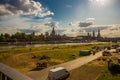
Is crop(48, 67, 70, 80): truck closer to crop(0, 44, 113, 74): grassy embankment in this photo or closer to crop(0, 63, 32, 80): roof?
crop(0, 44, 113, 74): grassy embankment

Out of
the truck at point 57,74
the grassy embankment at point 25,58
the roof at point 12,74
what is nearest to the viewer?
the roof at point 12,74

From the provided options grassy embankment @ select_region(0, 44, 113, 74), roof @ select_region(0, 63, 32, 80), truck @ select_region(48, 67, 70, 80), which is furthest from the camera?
grassy embankment @ select_region(0, 44, 113, 74)

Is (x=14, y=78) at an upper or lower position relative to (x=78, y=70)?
upper

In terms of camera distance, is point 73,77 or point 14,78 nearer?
point 14,78

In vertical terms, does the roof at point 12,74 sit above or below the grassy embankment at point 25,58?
above

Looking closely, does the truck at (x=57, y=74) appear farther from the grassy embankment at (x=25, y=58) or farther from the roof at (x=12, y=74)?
the roof at (x=12, y=74)

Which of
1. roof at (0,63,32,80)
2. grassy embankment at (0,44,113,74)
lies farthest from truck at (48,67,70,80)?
roof at (0,63,32,80)

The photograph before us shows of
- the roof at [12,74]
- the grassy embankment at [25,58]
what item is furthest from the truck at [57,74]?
the roof at [12,74]

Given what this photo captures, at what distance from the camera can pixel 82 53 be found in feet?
270

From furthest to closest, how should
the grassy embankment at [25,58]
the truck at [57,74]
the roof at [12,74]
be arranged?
1. the grassy embankment at [25,58]
2. the truck at [57,74]
3. the roof at [12,74]

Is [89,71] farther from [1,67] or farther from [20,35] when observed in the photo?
[20,35]

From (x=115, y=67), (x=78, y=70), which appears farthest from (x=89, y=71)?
(x=115, y=67)

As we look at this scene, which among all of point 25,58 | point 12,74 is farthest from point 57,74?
point 25,58

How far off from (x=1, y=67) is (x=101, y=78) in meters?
31.3
